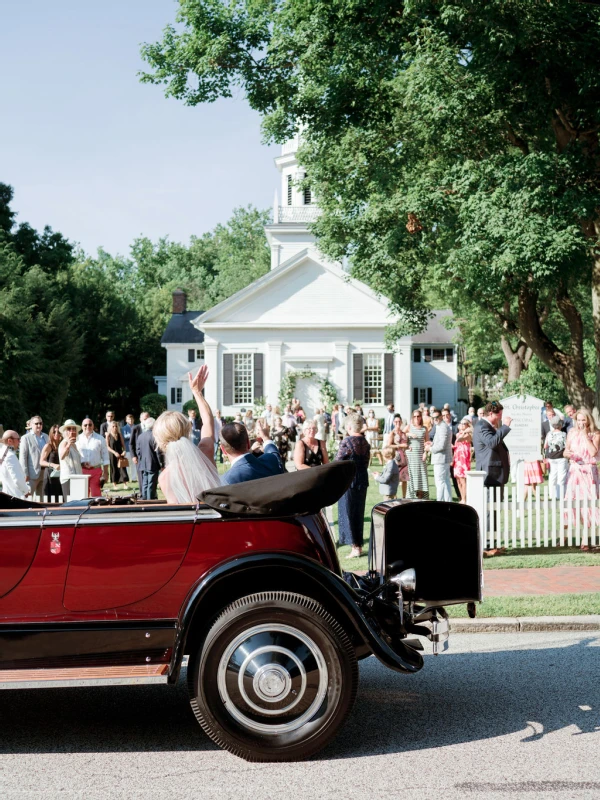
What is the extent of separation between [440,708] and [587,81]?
13803 mm

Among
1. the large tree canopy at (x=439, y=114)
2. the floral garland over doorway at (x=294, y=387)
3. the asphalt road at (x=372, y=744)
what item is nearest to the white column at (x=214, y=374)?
the floral garland over doorway at (x=294, y=387)

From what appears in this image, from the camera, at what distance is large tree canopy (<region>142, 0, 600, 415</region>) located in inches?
650

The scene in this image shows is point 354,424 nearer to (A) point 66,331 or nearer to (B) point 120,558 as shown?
(B) point 120,558

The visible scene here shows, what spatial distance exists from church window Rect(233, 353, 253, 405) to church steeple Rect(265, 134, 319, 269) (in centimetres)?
817

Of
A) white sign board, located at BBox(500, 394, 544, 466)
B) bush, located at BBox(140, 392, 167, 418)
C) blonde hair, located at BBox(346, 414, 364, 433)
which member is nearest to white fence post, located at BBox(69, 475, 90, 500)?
blonde hair, located at BBox(346, 414, 364, 433)

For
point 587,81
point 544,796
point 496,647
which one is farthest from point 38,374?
point 544,796

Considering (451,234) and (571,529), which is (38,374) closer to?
(451,234)

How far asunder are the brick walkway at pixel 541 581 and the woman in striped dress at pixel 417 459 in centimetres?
522

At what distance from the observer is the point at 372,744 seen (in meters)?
4.74

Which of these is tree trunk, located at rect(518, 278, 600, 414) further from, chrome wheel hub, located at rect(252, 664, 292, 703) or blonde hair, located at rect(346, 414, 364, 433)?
chrome wheel hub, located at rect(252, 664, 292, 703)

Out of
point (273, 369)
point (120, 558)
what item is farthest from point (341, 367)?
point (120, 558)

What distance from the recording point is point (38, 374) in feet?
126

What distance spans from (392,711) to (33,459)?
34.4 ft

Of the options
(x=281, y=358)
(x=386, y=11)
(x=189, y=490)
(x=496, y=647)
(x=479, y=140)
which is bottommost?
(x=496, y=647)
